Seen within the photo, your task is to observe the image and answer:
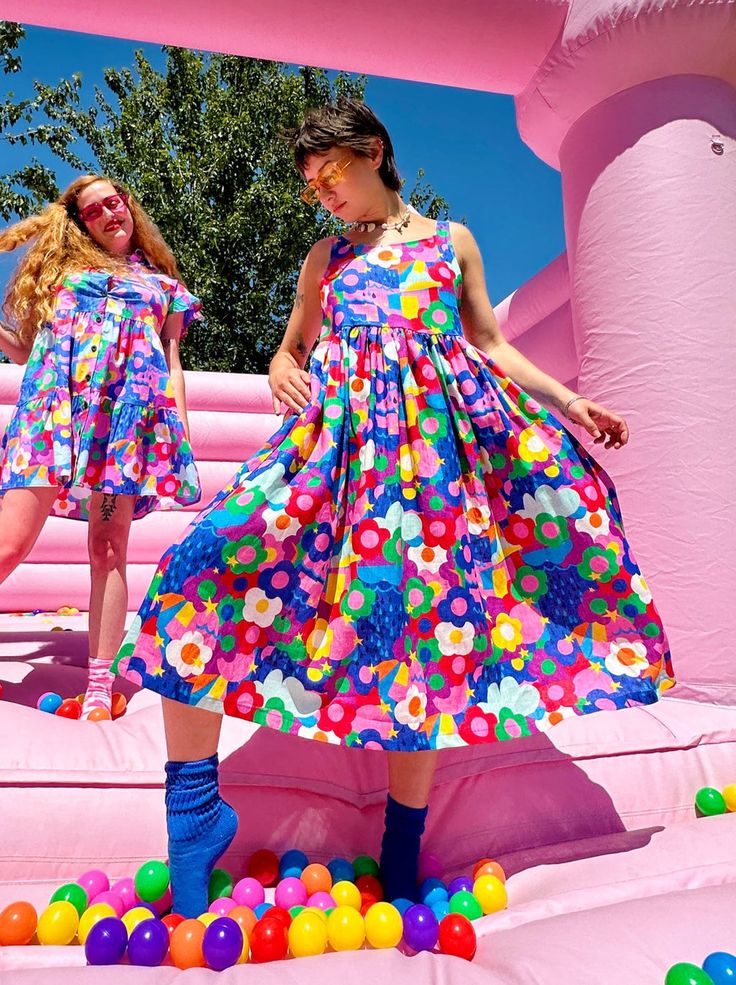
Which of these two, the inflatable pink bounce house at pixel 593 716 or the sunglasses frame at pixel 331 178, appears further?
the sunglasses frame at pixel 331 178

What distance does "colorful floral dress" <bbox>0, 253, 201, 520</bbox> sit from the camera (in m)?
1.48

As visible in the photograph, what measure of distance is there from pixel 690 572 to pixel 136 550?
7.73 feet

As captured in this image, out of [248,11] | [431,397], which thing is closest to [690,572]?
[431,397]

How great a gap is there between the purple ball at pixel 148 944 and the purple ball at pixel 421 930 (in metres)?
0.29

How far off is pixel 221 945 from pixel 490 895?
40 cm

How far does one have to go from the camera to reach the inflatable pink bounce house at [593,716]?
90cm

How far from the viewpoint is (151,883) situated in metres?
1.03

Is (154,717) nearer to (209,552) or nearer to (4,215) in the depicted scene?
(209,552)

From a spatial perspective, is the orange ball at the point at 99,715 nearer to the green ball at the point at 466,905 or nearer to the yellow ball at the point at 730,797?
the green ball at the point at 466,905

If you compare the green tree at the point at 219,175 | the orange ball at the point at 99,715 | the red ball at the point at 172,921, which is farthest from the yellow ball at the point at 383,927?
the green tree at the point at 219,175

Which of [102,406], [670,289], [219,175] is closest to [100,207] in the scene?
[102,406]

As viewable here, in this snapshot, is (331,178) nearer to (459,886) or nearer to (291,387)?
(291,387)

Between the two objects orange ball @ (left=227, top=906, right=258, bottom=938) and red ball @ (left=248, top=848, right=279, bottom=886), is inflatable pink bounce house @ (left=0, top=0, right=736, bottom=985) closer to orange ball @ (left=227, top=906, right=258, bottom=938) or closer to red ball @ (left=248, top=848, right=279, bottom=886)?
red ball @ (left=248, top=848, right=279, bottom=886)

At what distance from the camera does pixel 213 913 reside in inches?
37.6
